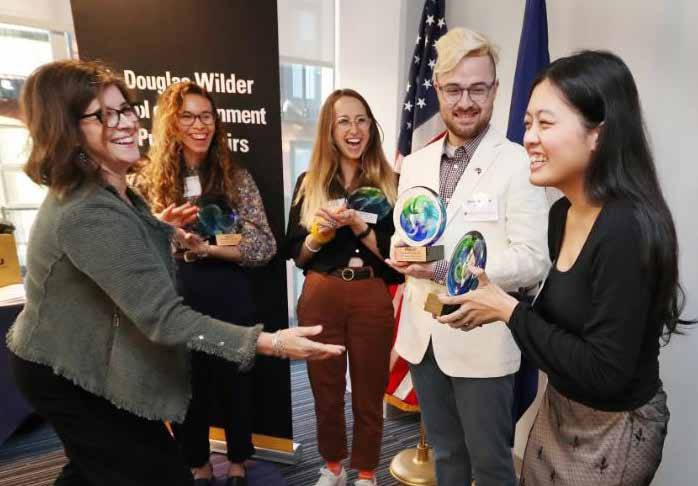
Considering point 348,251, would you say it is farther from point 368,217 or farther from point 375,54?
point 375,54

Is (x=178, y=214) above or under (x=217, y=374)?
above

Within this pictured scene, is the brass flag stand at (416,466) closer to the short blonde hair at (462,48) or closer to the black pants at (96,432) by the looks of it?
the black pants at (96,432)

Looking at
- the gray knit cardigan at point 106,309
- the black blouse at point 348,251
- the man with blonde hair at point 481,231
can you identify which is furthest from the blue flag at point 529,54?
the gray knit cardigan at point 106,309

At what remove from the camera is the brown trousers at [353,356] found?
2039 mm

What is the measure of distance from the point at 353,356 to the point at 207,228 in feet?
3.01

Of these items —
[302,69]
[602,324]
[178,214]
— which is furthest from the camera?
[302,69]

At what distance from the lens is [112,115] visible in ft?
4.22

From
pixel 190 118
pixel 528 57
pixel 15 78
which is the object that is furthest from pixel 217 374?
pixel 15 78

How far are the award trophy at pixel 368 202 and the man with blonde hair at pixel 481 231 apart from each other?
31cm

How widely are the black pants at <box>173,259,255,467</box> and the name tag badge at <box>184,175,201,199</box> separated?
318 mm

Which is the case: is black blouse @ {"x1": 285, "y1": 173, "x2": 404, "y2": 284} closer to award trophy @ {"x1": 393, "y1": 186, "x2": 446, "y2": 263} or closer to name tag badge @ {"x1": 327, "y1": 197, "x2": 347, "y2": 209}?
name tag badge @ {"x1": 327, "y1": 197, "x2": 347, "y2": 209}

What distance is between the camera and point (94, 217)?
1152mm

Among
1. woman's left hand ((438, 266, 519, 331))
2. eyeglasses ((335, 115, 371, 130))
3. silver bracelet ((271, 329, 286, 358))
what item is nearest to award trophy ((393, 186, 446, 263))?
woman's left hand ((438, 266, 519, 331))

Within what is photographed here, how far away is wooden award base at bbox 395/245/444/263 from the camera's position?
4.87 feet
